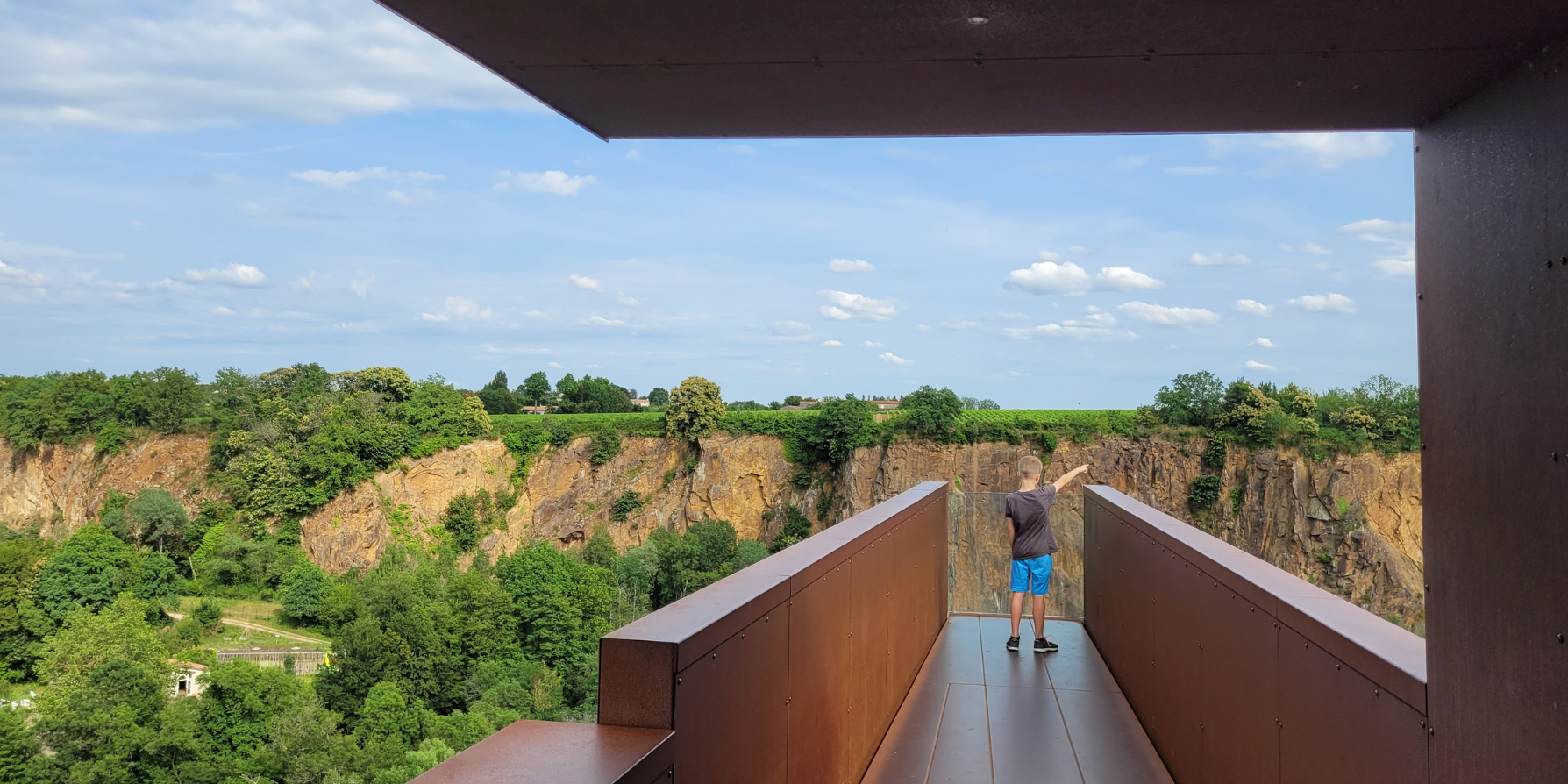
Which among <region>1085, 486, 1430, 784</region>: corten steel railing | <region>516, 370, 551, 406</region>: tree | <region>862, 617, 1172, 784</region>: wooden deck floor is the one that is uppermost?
<region>516, 370, 551, 406</region>: tree

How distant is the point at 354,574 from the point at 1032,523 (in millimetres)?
33859

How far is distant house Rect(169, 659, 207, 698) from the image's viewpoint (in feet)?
96.5

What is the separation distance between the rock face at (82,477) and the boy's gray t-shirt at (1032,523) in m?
43.4

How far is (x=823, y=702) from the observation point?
250cm

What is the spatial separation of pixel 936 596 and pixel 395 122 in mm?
55271

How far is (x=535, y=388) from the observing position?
48.7m

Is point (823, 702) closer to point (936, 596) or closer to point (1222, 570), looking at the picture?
point (1222, 570)

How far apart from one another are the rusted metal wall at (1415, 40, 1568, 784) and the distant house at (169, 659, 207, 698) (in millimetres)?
35526

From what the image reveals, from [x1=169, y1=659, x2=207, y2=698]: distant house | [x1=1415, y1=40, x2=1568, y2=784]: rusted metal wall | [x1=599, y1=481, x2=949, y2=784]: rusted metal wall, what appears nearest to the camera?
[x1=1415, y1=40, x2=1568, y2=784]: rusted metal wall

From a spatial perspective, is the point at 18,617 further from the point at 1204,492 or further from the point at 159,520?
the point at 1204,492

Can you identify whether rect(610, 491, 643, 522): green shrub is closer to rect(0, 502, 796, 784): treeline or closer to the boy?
rect(0, 502, 796, 784): treeline

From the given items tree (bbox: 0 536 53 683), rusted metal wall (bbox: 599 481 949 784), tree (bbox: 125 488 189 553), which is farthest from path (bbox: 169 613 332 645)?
rusted metal wall (bbox: 599 481 949 784)

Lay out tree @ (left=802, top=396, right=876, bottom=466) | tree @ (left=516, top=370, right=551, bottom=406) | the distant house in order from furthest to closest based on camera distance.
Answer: tree @ (left=516, top=370, right=551, bottom=406) → tree @ (left=802, top=396, right=876, bottom=466) → the distant house

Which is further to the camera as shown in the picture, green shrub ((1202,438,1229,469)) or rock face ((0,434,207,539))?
rock face ((0,434,207,539))
